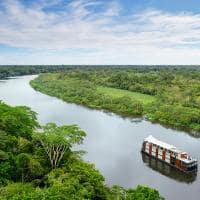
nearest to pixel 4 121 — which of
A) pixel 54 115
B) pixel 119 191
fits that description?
pixel 119 191

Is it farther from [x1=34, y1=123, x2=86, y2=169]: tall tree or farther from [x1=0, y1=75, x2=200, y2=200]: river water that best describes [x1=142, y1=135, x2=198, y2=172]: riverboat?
[x1=34, y1=123, x2=86, y2=169]: tall tree

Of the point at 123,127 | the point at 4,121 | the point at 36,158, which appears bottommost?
the point at 123,127

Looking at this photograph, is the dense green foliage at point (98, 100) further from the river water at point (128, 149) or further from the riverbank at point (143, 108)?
the river water at point (128, 149)

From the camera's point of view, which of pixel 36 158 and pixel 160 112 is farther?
pixel 160 112

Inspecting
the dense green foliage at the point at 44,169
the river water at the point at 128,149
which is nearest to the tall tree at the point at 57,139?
the dense green foliage at the point at 44,169

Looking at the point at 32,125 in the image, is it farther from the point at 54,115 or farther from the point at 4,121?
the point at 54,115
